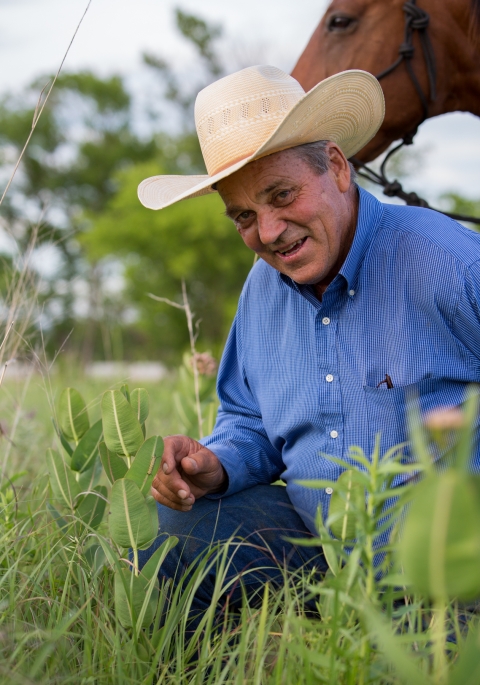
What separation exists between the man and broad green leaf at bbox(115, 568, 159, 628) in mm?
334

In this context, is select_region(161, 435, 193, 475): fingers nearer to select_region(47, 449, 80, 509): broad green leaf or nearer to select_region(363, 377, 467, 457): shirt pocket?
select_region(47, 449, 80, 509): broad green leaf

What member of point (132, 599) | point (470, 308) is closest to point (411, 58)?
point (470, 308)

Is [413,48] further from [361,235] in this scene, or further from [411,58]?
[361,235]

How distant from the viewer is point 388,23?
9.96 ft

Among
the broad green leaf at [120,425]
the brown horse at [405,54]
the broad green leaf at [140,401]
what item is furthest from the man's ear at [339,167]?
the brown horse at [405,54]

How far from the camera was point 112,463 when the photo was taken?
1566 millimetres

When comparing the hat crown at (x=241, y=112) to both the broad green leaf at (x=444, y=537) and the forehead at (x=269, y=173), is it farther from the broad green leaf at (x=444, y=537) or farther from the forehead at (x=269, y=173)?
the broad green leaf at (x=444, y=537)

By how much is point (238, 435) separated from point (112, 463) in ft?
2.04

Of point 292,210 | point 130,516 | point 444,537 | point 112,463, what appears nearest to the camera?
point 444,537

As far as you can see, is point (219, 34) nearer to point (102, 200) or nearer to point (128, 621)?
point (102, 200)

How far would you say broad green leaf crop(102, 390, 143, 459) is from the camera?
1413mm

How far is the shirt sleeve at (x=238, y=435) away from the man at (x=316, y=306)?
12 millimetres

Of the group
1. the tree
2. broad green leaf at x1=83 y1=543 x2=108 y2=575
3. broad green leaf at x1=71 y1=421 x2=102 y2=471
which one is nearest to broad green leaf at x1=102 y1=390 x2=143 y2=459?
broad green leaf at x1=83 y1=543 x2=108 y2=575

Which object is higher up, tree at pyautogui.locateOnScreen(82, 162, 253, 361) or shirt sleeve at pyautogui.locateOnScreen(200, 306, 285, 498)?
shirt sleeve at pyautogui.locateOnScreen(200, 306, 285, 498)
